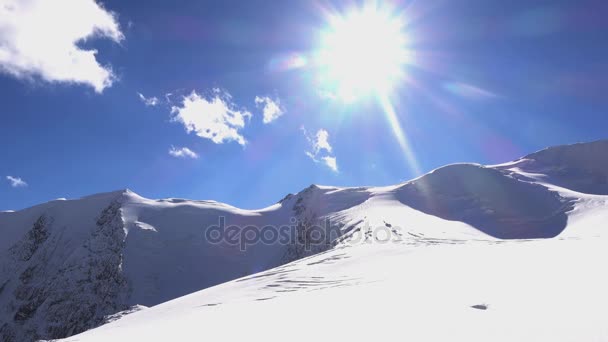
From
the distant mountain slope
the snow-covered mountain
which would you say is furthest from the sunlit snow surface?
the distant mountain slope

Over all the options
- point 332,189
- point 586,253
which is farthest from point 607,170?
point 586,253

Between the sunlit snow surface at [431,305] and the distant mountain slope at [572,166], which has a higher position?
the distant mountain slope at [572,166]

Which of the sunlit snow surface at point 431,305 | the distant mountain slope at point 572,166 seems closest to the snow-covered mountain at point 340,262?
the sunlit snow surface at point 431,305

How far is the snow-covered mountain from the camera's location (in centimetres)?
494

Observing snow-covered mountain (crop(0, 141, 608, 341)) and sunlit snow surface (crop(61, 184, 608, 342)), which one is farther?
snow-covered mountain (crop(0, 141, 608, 341))

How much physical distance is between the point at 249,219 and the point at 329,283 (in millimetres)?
56443

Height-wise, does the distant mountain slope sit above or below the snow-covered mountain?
above

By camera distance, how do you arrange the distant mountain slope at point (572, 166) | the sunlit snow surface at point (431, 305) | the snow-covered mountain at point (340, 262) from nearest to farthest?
1. the sunlit snow surface at point (431, 305)
2. the snow-covered mountain at point (340, 262)
3. the distant mountain slope at point (572, 166)

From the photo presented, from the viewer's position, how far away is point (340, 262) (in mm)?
12500

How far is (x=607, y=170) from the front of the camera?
56.3 meters

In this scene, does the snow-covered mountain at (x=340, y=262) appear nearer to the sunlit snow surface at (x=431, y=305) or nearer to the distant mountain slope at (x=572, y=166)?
the sunlit snow surface at (x=431, y=305)

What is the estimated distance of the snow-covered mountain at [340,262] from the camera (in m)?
4.94

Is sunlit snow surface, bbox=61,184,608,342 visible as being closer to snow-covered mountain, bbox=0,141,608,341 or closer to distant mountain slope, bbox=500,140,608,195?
snow-covered mountain, bbox=0,141,608,341

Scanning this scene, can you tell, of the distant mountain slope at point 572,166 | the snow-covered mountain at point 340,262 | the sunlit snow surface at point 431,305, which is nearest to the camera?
the sunlit snow surface at point 431,305
